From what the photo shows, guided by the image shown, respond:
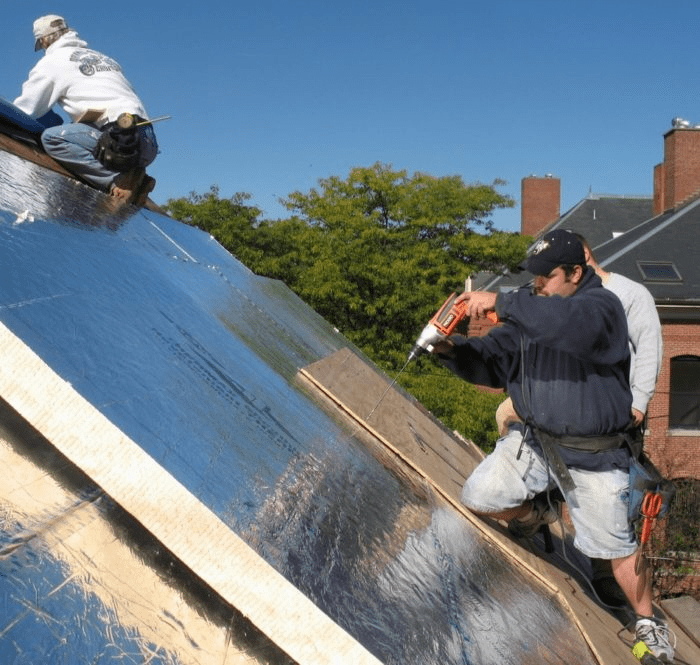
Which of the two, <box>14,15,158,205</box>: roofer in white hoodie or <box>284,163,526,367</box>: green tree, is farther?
<box>284,163,526,367</box>: green tree

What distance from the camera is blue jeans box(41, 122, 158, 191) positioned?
3928 millimetres

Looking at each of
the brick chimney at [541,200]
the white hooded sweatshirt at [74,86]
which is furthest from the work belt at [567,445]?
the brick chimney at [541,200]

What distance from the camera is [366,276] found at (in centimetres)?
2417

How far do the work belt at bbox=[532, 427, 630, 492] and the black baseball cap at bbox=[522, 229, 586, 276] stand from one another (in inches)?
21.6

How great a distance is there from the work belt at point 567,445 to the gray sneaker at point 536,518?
0.19 meters

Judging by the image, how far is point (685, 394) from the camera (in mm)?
24031

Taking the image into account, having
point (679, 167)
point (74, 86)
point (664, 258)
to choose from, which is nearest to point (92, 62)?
point (74, 86)

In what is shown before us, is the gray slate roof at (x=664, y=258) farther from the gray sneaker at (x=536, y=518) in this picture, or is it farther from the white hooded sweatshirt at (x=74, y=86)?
the gray sneaker at (x=536, y=518)

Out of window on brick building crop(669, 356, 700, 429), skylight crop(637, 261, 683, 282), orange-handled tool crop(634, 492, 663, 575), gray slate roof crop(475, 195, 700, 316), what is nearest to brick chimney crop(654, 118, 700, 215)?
gray slate roof crop(475, 195, 700, 316)

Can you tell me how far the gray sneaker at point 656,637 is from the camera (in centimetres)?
298

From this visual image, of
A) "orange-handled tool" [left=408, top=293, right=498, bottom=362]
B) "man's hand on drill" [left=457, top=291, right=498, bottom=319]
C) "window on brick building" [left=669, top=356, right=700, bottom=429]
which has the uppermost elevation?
"window on brick building" [left=669, top=356, right=700, bottom=429]

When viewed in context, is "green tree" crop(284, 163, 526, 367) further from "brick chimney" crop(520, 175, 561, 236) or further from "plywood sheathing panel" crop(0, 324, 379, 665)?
"plywood sheathing panel" crop(0, 324, 379, 665)

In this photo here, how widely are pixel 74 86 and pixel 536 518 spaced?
8.87ft

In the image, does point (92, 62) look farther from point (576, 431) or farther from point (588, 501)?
point (588, 501)
